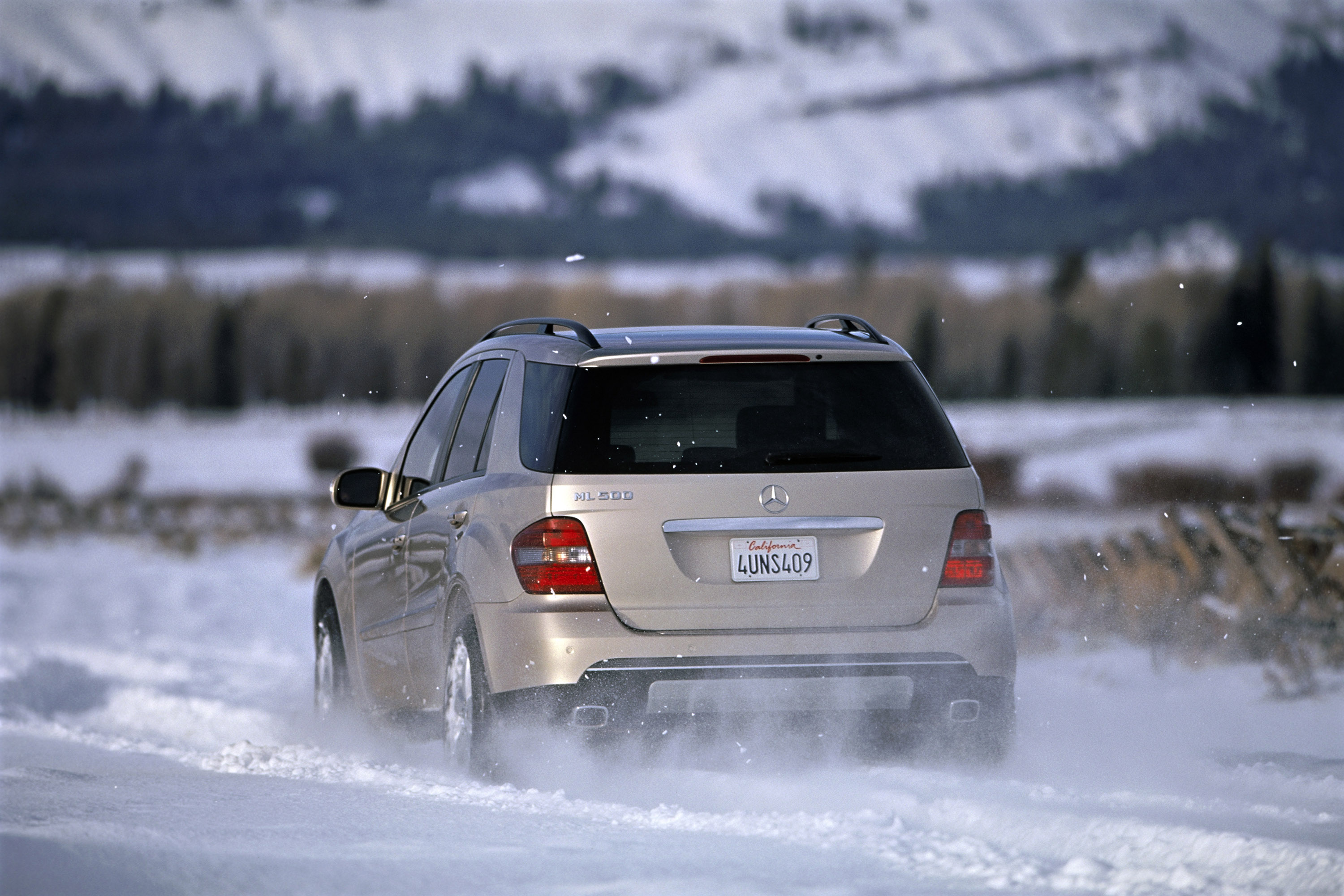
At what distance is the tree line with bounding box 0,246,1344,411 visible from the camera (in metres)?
89.6

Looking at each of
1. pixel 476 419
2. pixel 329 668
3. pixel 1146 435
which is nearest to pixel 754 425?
pixel 476 419

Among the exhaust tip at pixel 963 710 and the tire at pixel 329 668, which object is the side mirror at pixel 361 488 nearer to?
the tire at pixel 329 668

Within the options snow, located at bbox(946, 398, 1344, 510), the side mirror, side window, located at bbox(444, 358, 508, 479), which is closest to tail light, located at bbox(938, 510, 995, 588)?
side window, located at bbox(444, 358, 508, 479)

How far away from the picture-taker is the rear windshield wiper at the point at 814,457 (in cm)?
658

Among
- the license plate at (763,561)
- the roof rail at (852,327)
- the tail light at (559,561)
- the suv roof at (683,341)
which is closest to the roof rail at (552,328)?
the suv roof at (683,341)

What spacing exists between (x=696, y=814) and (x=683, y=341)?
5.57 feet

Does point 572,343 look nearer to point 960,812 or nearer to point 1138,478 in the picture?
point 960,812

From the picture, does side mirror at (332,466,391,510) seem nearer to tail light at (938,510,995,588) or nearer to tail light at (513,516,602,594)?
tail light at (513,516,602,594)

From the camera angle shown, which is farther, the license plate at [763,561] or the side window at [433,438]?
the side window at [433,438]

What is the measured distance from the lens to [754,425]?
22.0ft

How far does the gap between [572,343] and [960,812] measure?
2.17 meters

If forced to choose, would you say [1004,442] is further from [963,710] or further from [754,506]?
[754,506]

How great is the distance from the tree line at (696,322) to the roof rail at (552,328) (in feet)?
225

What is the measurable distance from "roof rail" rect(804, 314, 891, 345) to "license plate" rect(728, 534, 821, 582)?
95 centimetres
